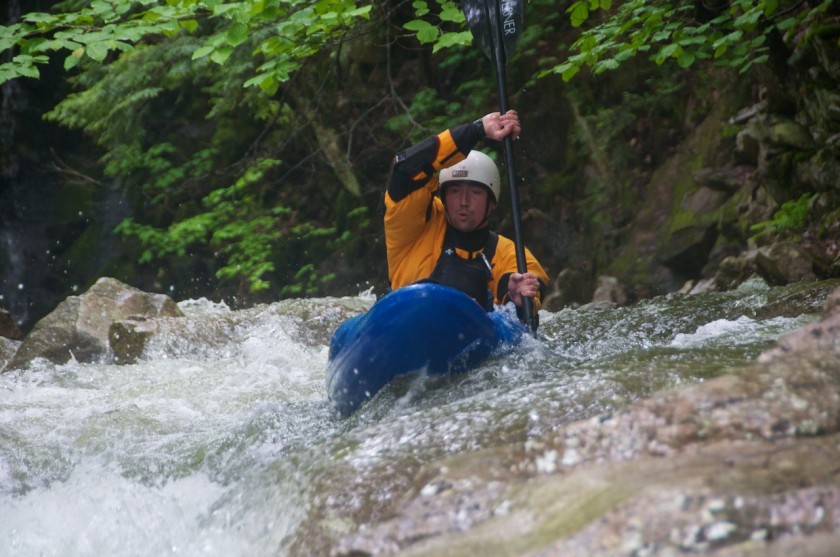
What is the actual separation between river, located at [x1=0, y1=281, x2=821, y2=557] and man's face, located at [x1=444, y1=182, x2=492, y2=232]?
2.63 ft

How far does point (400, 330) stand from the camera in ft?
11.9

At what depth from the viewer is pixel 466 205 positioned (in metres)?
4.49

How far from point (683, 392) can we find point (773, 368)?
0.24 meters

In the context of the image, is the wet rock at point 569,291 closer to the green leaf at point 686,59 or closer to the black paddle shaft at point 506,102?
the green leaf at point 686,59

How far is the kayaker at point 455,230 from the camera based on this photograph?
4143 millimetres

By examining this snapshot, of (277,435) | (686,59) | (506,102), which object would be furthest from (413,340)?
(686,59)

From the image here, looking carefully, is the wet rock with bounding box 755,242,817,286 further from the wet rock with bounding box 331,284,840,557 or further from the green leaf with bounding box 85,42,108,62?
the green leaf with bounding box 85,42,108,62

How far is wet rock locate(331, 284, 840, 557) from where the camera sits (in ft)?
4.82

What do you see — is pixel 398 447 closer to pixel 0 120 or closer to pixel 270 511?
pixel 270 511

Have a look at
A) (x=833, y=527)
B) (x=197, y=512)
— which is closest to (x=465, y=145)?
(x=197, y=512)

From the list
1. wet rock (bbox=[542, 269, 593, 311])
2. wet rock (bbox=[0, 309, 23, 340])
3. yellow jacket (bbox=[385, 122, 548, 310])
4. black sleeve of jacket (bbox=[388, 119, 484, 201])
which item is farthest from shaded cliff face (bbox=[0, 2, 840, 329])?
wet rock (bbox=[0, 309, 23, 340])

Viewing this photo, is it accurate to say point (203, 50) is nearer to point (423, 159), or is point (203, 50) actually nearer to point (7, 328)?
point (423, 159)

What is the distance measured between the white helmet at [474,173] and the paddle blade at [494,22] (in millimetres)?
674

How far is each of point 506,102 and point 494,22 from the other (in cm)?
64
